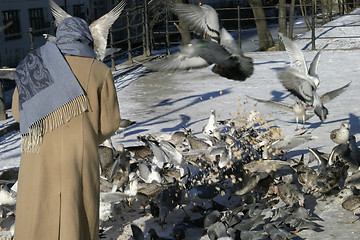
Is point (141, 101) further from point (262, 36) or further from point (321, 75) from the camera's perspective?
point (262, 36)

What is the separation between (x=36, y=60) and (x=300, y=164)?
11.6ft

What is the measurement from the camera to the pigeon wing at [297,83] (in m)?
8.31

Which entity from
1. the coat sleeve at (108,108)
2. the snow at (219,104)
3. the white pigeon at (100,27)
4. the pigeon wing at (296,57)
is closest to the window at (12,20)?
the snow at (219,104)

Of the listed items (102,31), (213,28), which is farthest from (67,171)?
(102,31)

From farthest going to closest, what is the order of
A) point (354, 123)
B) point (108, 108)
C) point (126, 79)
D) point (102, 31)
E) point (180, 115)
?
1. point (126, 79)
2. point (180, 115)
3. point (102, 31)
4. point (354, 123)
5. point (108, 108)

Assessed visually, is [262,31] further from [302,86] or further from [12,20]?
[302,86]

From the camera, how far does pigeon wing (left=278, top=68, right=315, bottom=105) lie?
8.31 m

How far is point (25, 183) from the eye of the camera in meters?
3.65

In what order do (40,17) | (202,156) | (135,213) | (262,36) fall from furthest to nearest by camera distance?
(40,17), (262,36), (202,156), (135,213)

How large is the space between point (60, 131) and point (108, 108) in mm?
313

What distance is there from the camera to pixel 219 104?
1140 centimetres

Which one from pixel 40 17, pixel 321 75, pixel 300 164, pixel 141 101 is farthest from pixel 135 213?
pixel 40 17

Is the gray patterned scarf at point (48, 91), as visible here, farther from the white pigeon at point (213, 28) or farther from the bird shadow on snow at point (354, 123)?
the bird shadow on snow at point (354, 123)

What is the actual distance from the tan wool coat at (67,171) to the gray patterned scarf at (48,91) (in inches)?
2.0
